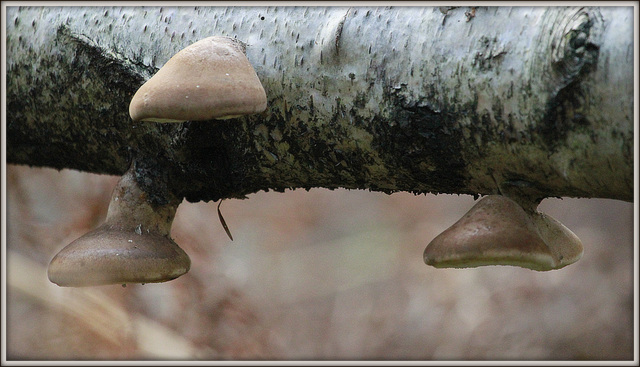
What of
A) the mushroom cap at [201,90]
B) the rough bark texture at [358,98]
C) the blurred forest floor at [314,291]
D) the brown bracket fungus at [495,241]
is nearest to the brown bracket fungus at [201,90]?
the mushroom cap at [201,90]

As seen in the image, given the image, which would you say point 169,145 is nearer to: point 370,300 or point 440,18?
point 440,18

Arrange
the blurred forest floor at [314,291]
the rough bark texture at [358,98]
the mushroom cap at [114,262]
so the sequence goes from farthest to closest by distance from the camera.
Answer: the blurred forest floor at [314,291]
the mushroom cap at [114,262]
the rough bark texture at [358,98]

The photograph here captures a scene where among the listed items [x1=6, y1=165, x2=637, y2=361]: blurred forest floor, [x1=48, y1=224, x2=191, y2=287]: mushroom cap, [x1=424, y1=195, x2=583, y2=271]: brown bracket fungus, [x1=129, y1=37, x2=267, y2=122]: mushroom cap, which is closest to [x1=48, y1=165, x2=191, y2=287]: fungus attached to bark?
[x1=48, y1=224, x2=191, y2=287]: mushroom cap

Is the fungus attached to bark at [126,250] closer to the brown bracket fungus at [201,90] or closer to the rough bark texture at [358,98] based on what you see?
the rough bark texture at [358,98]

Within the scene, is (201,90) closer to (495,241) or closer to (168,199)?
(168,199)

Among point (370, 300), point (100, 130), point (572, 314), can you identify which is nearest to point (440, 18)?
point (100, 130)

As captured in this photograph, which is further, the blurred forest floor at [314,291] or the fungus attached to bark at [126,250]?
the blurred forest floor at [314,291]

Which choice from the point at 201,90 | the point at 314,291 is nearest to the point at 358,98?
the point at 201,90
